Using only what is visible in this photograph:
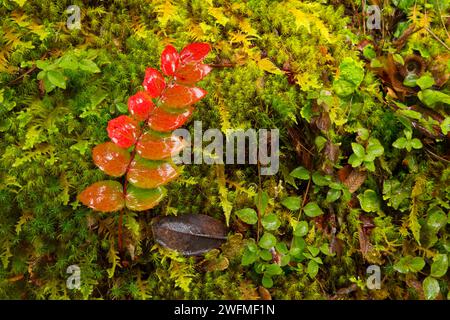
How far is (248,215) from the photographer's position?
6.51 feet

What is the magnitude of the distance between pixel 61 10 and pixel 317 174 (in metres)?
1.52

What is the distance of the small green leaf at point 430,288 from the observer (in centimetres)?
197

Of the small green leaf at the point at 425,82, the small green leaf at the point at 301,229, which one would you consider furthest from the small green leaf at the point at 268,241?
the small green leaf at the point at 425,82

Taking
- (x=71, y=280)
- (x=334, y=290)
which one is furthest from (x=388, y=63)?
(x=71, y=280)

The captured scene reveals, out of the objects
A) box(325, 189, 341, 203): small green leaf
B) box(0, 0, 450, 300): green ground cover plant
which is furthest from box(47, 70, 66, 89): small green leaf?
box(325, 189, 341, 203): small green leaf

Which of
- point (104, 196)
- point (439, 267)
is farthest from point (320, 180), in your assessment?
point (104, 196)

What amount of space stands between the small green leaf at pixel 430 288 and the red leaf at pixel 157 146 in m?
1.29

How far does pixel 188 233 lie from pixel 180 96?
2.05 feet

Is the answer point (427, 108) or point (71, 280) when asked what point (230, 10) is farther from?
point (71, 280)

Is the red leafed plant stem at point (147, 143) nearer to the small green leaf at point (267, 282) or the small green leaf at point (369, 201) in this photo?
the small green leaf at point (267, 282)

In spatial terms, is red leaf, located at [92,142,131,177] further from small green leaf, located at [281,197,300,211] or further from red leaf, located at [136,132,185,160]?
small green leaf, located at [281,197,300,211]

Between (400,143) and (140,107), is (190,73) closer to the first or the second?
(140,107)

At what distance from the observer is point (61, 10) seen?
218 centimetres

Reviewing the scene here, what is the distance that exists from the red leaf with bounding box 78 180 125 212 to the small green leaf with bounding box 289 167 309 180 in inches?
32.8
